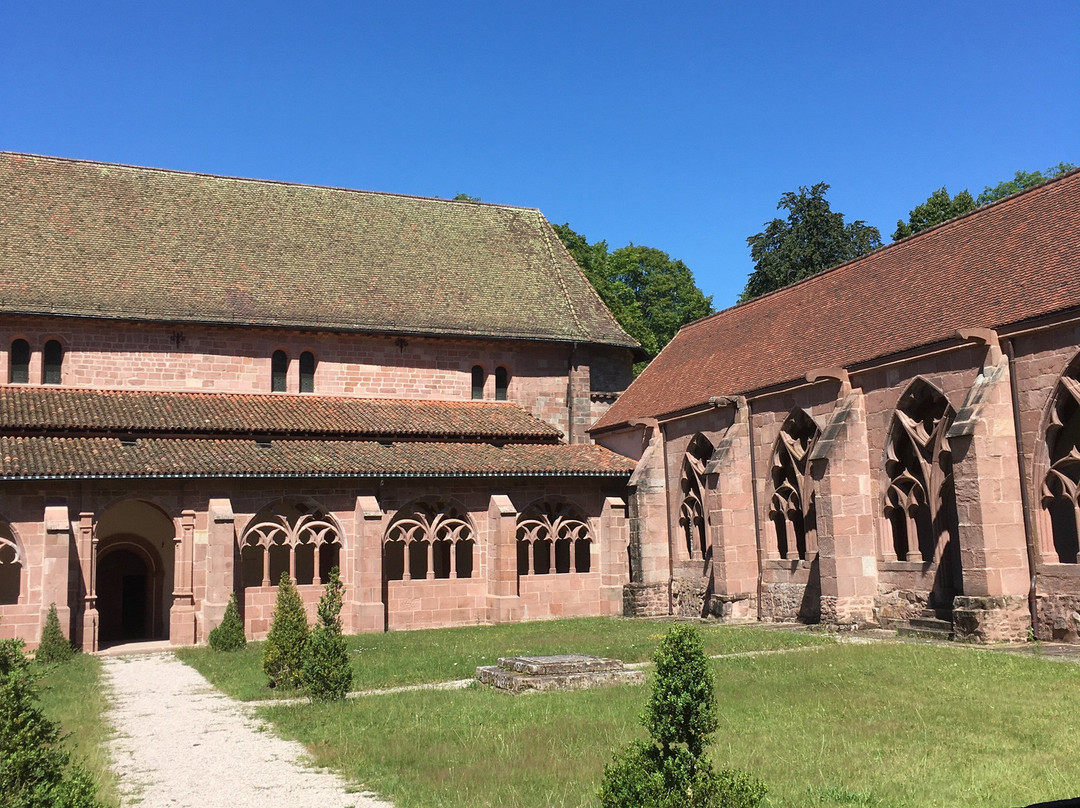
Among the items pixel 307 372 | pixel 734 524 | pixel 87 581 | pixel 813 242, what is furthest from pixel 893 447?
pixel 813 242

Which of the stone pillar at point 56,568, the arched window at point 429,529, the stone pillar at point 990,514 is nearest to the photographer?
the stone pillar at point 990,514

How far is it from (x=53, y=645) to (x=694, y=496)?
1469cm

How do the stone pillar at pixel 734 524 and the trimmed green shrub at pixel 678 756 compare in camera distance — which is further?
the stone pillar at pixel 734 524

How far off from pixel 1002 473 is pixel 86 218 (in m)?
24.4

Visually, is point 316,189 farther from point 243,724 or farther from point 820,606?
point 243,724

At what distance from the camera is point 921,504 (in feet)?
61.8

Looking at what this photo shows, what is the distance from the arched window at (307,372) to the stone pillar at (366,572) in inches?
217

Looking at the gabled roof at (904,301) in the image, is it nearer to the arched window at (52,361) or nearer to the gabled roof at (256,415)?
the gabled roof at (256,415)

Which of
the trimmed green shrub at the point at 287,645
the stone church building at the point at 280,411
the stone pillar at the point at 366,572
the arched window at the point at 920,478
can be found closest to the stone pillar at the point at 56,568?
the stone church building at the point at 280,411

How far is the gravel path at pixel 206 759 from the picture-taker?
8422 millimetres

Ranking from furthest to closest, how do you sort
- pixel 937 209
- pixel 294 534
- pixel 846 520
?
1. pixel 937 209
2. pixel 294 534
3. pixel 846 520

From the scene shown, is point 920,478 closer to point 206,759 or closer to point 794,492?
point 794,492

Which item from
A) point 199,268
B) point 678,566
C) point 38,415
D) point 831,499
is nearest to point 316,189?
point 199,268

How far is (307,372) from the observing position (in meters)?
29.0
